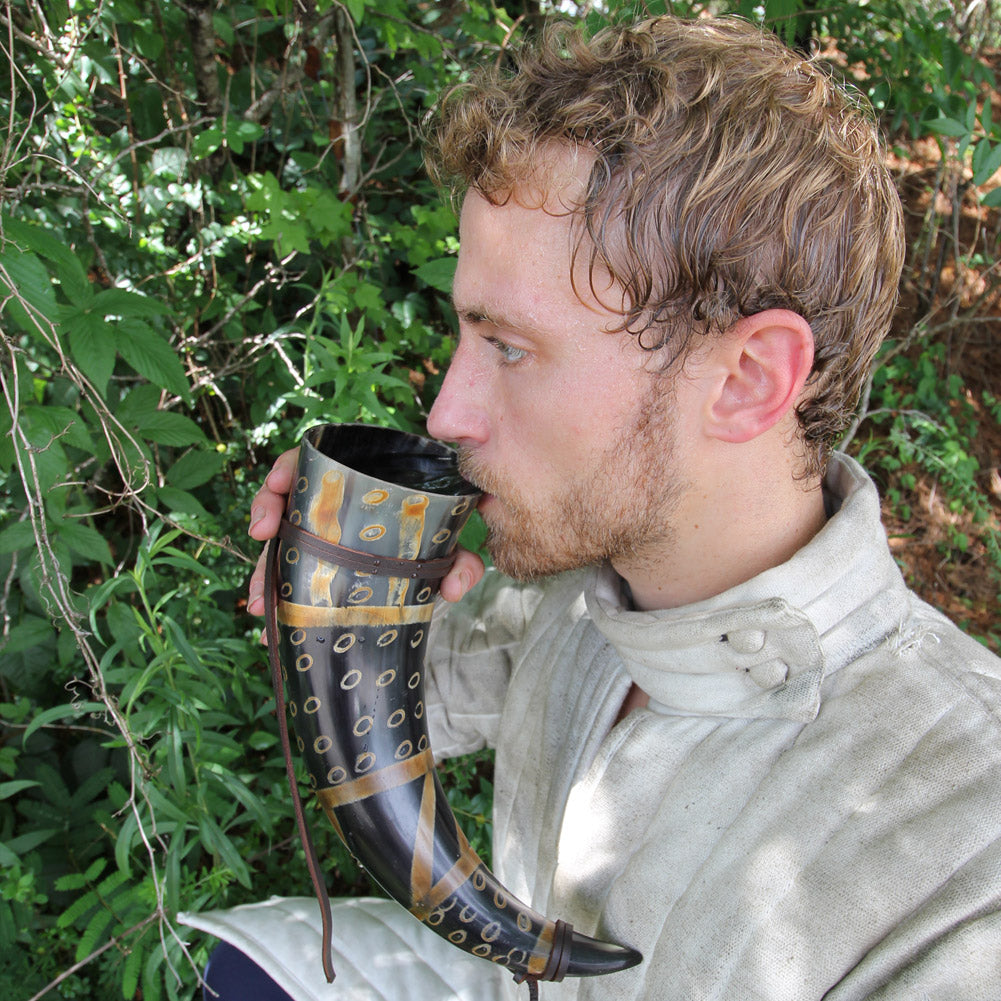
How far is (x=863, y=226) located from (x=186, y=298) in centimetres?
220

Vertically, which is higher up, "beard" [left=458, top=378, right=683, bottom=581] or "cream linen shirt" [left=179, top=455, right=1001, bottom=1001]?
"beard" [left=458, top=378, right=683, bottom=581]

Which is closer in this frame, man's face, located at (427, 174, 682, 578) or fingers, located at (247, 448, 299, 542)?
man's face, located at (427, 174, 682, 578)

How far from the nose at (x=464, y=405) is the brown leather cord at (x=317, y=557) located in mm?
226

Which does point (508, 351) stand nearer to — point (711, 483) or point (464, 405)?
point (464, 405)

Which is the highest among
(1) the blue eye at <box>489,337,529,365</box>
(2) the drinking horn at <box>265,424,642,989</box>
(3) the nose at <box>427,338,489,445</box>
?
(1) the blue eye at <box>489,337,529,365</box>

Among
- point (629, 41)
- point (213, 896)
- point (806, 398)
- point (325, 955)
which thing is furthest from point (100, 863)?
point (629, 41)

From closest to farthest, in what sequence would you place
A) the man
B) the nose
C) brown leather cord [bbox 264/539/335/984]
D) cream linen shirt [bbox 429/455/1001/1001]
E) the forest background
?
cream linen shirt [bbox 429/455/1001/1001] < the man < brown leather cord [bbox 264/539/335/984] < the nose < the forest background

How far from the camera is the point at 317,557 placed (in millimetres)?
1312

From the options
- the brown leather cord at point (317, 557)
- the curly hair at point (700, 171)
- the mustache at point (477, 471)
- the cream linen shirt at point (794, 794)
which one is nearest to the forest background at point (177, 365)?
the brown leather cord at point (317, 557)

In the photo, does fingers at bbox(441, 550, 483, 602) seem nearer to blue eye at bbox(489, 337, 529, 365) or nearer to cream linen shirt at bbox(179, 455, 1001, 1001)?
cream linen shirt at bbox(179, 455, 1001, 1001)

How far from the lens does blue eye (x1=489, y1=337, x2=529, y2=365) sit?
54.8 inches

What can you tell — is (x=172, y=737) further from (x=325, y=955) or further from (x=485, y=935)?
(x=485, y=935)

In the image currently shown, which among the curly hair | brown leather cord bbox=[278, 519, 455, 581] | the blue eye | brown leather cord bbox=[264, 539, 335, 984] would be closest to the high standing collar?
the curly hair

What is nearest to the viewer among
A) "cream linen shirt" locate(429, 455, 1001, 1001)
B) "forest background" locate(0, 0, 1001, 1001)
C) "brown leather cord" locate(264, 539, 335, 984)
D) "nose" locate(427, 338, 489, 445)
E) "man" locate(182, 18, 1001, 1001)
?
"cream linen shirt" locate(429, 455, 1001, 1001)
